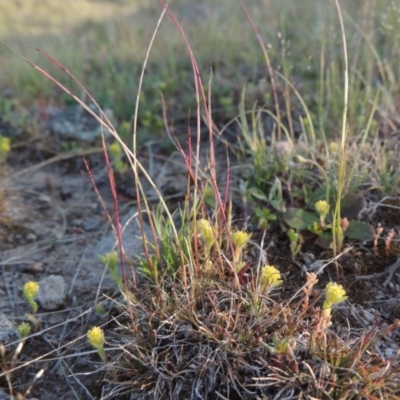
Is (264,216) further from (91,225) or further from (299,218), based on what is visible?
(91,225)

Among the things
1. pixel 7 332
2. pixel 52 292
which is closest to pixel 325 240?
pixel 52 292

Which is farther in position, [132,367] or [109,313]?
[109,313]

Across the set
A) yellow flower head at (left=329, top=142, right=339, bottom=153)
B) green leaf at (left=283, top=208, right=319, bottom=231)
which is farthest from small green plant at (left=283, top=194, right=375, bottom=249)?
yellow flower head at (left=329, top=142, right=339, bottom=153)

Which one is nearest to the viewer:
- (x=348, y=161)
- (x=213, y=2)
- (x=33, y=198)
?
(x=348, y=161)

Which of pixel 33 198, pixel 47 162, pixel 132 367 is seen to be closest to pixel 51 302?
pixel 132 367

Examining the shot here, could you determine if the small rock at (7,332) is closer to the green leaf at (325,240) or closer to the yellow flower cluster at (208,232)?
the yellow flower cluster at (208,232)

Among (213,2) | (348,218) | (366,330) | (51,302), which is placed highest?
(213,2)

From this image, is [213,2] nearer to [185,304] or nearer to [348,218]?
[348,218]
